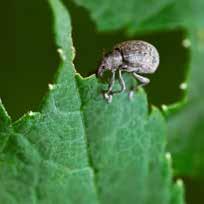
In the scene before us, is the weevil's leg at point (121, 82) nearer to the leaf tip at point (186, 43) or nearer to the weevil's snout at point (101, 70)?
the weevil's snout at point (101, 70)

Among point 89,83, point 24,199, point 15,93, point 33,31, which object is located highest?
point 33,31

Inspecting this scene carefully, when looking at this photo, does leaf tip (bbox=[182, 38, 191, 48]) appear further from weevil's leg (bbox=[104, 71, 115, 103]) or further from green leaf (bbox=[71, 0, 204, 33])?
weevil's leg (bbox=[104, 71, 115, 103])

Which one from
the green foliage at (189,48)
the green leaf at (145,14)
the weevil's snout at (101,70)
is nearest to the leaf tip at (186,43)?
the green foliage at (189,48)

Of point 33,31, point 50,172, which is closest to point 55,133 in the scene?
point 50,172

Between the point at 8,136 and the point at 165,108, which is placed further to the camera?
the point at 165,108

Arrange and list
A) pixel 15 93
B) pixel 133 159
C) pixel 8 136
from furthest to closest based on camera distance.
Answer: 1. pixel 15 93
2. pixel 133 159
3. pixel 8 136

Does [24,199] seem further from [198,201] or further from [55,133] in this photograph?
[198,201]
